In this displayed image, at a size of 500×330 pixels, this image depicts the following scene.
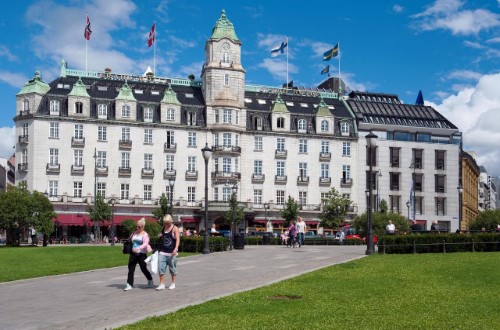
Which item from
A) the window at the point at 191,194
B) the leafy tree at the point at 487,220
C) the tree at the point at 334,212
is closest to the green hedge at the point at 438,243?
the leafy tree at the point at 487,220

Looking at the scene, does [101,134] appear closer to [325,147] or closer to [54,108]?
[54,108]

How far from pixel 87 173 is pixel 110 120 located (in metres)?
6.43

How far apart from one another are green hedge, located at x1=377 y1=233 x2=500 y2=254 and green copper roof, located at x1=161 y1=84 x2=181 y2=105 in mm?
54070

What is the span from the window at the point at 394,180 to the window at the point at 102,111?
35.7m

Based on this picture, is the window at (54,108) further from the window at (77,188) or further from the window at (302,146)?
the window at (302,146)

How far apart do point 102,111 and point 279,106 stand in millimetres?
20940

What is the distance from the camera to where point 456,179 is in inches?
3691

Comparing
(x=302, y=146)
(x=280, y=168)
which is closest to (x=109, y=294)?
(x=280, y=168)

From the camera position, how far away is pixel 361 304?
14148 mm

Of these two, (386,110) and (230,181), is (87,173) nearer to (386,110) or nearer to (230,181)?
(230,181)

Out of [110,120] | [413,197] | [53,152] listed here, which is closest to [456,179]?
[413,197]

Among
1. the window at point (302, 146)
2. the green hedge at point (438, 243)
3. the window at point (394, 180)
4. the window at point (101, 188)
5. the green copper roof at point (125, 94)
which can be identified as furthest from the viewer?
the window at point (394, 180)

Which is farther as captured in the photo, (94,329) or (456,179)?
(456,179)

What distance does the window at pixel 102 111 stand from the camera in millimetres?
81375
